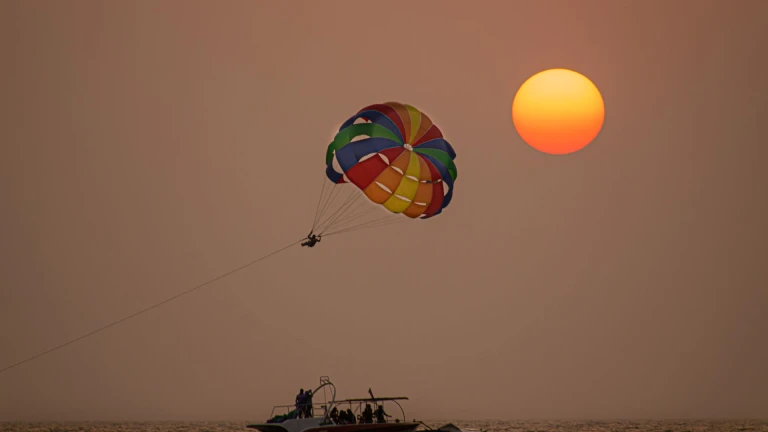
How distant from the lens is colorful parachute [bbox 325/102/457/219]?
68.4 feet

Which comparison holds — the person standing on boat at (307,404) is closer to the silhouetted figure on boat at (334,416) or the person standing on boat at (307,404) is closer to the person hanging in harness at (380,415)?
the silhouetted figure on boat at (334,416)

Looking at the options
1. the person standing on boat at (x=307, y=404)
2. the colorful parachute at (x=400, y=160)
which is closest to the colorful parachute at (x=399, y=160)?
the colorful parachute at (x=400, y=160)

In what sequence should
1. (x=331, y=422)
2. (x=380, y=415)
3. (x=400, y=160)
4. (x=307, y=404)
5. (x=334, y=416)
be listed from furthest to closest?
(x=400, y=160) → (x=307, y=404) → (x=334, y=416) → (x=380, y=415) → (x=331, y=422)

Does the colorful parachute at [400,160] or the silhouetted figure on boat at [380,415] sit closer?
the silhouetted figure on boat at [380,415]

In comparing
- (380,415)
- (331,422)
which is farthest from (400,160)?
(331,422)

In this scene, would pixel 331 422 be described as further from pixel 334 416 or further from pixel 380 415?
pixel 380 415

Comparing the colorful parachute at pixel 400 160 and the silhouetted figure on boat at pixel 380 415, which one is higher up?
the colorful parachute at pixel 400 160

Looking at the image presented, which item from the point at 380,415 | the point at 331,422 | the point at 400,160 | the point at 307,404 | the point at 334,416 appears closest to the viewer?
the point at 331,422

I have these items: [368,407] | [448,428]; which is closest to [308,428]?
[368,407]

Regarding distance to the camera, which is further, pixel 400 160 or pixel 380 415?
pixel 400 160

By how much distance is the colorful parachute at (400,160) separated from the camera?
68.4 ft

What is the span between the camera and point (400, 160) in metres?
21.0

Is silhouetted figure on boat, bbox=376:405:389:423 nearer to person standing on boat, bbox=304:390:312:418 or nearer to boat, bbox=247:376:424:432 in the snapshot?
boat, bbox=247:376:424:432

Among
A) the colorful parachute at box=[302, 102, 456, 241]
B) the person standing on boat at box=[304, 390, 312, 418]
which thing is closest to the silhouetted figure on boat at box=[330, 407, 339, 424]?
the person standing on boat at box=[304, 390, 312, 418]
